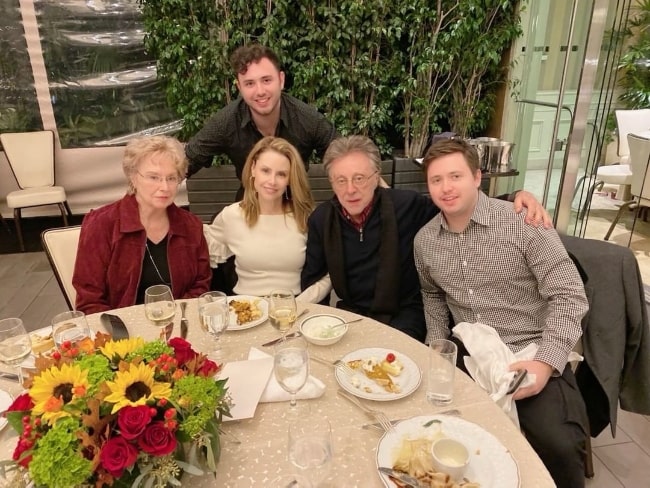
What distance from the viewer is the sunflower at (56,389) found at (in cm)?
82

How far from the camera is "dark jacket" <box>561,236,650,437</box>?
1.61 meters

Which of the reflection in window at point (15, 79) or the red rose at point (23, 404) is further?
the reflection in window at point (15, 79)

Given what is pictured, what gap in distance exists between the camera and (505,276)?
1.76 metres

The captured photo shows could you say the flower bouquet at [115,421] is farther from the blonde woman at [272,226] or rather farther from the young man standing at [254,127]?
the young man standing at [254,127]

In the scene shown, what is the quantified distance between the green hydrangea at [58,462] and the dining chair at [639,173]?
3744 millimetres

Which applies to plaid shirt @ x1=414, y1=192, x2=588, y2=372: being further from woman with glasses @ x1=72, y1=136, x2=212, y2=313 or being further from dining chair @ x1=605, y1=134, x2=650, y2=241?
dining chair @ x1=605, y1=134, x2=650, y2=241

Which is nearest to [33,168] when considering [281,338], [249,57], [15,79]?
[15,79]

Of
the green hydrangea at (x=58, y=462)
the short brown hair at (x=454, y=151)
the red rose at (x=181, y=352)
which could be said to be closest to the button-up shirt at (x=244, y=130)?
the short brown hair at (x=454, y=151)

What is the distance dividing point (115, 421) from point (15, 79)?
5.28m

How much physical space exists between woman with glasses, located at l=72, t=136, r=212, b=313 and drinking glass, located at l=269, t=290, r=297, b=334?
2.36 feet

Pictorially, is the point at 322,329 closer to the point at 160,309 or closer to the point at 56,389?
the point at 160,309

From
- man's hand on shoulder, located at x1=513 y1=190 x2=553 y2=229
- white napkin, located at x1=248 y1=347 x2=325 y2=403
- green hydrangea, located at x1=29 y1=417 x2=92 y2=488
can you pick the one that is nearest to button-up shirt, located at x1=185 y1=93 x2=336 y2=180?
man's hand on shoulder, located at x1=513 y1=190 x2=553 y2=229

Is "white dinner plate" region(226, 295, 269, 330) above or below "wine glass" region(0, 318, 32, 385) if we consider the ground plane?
below

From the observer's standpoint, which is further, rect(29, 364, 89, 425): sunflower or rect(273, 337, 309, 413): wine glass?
rect(273, 337, 309, 413): wine glass
